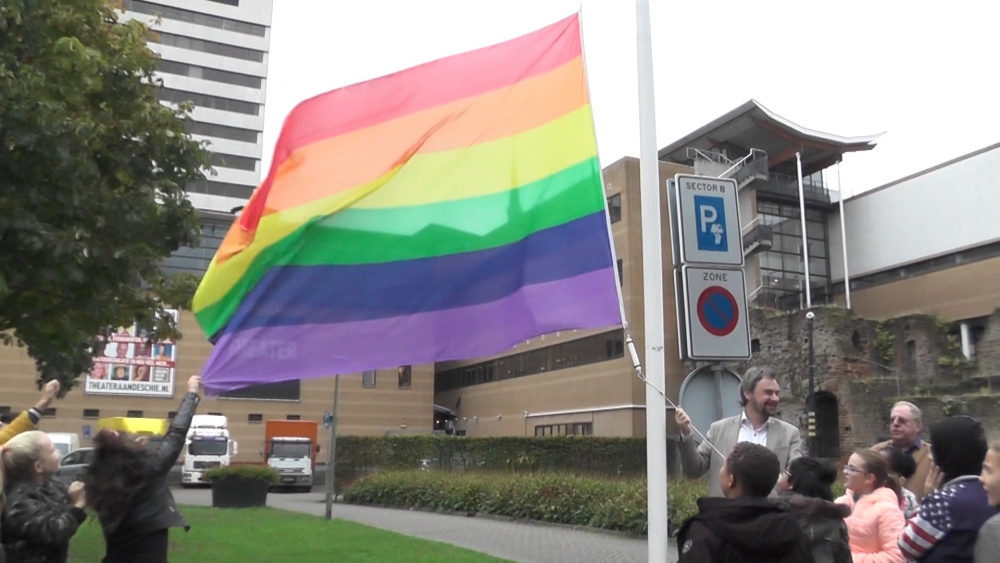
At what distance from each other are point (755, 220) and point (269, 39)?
1970 inches

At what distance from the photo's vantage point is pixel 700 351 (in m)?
5.38

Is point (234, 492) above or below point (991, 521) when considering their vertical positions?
below

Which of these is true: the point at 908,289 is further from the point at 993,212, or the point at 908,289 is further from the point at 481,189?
the point at 481,189

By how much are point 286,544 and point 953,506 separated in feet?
42.2

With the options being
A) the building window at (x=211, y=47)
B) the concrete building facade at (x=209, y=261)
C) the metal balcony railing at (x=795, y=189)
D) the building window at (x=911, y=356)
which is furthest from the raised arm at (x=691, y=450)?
the building window at (x=211, y=47)

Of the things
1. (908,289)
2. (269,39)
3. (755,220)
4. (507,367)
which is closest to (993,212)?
(908,289)

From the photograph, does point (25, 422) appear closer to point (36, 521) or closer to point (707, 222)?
point (36, 521)

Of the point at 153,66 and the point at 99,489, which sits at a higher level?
the point at 153,66

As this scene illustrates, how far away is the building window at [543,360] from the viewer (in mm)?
44812

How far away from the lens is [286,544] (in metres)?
15.2

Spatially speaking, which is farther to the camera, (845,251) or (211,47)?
(211,47)

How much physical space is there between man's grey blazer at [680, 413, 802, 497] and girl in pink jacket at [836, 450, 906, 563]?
1.21 ft

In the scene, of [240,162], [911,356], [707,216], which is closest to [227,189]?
[240,162]

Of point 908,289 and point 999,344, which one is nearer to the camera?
point 999,344
